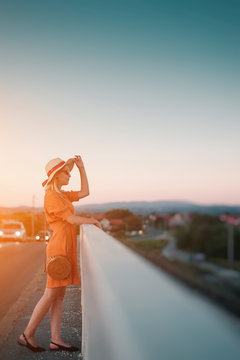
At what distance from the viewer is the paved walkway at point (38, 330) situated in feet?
13.6

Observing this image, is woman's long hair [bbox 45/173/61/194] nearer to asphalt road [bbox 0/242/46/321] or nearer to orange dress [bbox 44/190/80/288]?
orange dress [bbox 44/190/80/288]

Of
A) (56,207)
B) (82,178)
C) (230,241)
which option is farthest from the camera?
(82,178)

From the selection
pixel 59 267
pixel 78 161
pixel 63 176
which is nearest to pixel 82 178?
pixel 78 161

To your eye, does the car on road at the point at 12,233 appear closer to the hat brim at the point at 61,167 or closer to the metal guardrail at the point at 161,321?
the hat brim at the point at 61,167

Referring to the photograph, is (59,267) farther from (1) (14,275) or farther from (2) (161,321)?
(1) (14,275)

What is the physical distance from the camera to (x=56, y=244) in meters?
4.09

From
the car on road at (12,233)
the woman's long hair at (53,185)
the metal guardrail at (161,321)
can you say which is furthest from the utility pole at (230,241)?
the car on road at (12,233)

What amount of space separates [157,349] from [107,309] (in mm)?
799

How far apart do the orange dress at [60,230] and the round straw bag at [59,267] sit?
0.08m

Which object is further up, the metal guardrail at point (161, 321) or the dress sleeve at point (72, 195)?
the dress sleeve at point (72, 195)

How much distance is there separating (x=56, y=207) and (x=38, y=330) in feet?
6.66

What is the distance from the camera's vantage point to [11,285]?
9.15 m

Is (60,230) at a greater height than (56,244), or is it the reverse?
(60,230)

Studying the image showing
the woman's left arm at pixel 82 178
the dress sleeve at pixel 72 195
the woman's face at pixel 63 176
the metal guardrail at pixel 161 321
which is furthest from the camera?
the woman's left arm at pixel 82 178
